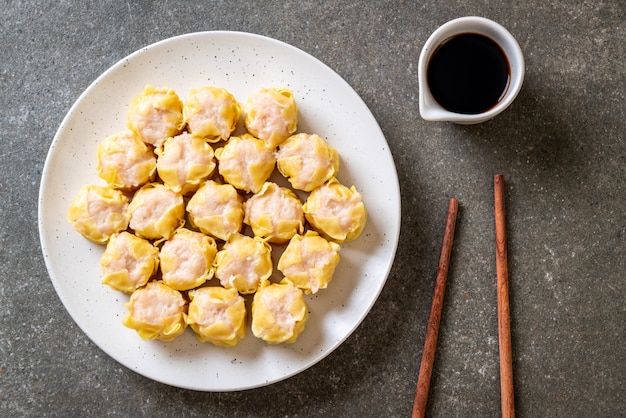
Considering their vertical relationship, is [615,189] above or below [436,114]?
above

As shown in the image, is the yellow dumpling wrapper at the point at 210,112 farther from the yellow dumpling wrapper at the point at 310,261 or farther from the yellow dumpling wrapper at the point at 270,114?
the yellow dumpling wrapper at the point at 310,261

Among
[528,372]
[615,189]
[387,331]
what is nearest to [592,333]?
[528,372]

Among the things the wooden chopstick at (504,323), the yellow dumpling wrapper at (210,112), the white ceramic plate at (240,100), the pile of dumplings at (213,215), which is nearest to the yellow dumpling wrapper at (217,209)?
the pile of dumplings at (213,215)

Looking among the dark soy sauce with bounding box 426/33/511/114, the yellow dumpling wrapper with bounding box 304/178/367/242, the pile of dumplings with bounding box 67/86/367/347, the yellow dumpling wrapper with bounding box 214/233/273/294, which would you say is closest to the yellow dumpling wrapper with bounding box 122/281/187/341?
the pile of dumplings with bounding box 67/86/367/347

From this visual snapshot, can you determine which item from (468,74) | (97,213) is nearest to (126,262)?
(97,213)

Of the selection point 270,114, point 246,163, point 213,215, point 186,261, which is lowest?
point 186,261

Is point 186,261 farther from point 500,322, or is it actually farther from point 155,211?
point 500,322

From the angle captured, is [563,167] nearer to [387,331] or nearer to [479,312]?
[479,312]
